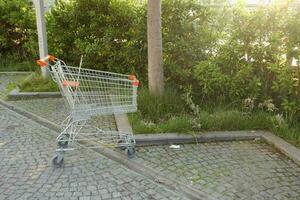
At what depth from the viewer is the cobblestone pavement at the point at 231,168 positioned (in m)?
3.50

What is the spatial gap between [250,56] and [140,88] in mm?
1922

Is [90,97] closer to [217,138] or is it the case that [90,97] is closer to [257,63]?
[217,138]

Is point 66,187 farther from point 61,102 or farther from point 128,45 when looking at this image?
point 128,45

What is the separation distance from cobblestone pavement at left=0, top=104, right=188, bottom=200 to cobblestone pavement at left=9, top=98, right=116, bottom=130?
2.60ft

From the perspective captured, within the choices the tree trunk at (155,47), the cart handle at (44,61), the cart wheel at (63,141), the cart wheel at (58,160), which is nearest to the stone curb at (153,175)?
the cart wheel at (63,141)

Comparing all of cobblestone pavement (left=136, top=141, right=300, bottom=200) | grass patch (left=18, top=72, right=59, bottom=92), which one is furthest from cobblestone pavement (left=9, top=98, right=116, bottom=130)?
cobblestone pavement (left=136, top=141, right=300, bottom=200)

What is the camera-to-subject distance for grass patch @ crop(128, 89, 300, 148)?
471 centimetres

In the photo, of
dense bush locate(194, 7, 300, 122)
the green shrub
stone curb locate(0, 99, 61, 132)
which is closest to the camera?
dense bush locate(194, 7, 300, 122)

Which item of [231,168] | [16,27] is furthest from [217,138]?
[16,27]

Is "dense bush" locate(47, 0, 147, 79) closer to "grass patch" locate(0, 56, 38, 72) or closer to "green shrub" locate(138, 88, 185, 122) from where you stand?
"green shrub" locate(138, 88, 185, 122)

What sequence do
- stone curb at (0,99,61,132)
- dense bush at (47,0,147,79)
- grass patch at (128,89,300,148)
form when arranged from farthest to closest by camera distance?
dense bush at (47,0,147,79) < stone curb at (0,99,61,132) < grass patch at (128,89,300,148)

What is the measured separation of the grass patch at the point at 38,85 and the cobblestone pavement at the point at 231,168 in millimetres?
3082

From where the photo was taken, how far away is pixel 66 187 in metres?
3.50

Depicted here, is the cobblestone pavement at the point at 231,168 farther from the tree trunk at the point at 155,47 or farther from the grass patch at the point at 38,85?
the grass patch at the point at 38,85
